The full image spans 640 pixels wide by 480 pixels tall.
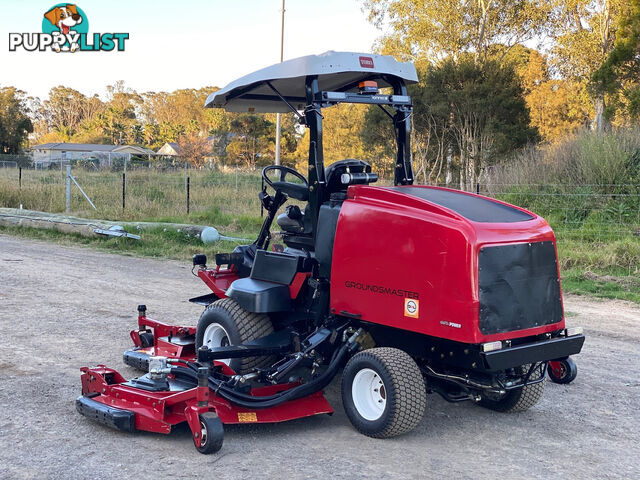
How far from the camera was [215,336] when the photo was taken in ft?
20.1

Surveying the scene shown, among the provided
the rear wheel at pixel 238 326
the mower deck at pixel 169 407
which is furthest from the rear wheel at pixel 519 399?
the rear wheel at pixel 238 326

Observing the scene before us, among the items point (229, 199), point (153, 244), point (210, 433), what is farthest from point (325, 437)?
point (229, 199)

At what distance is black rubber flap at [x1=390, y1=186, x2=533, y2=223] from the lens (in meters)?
4.87

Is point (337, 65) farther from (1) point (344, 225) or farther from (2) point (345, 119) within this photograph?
(2) point (345, 119)

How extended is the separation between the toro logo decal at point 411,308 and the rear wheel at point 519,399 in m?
1.11

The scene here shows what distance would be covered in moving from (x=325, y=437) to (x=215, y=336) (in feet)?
5.18

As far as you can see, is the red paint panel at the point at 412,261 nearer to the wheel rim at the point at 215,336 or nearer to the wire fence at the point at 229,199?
the wheel rim at the point at 215,336

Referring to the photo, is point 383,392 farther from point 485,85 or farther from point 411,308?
point 485,85

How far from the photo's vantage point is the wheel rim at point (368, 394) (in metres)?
4.93

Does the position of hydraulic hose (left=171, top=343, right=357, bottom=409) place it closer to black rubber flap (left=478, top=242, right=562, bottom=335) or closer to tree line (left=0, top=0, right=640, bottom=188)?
black rubber flap (left=478, top=242, right=562, bottom=335)

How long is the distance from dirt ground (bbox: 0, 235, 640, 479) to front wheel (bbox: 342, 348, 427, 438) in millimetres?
129

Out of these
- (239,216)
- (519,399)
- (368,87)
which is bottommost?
(519,399)

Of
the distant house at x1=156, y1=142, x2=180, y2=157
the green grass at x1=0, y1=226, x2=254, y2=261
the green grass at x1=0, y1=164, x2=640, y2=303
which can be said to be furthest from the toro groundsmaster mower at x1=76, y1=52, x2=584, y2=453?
the distant house at x1=156, y1=142, x2=180, y2=157

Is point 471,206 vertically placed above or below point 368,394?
above
